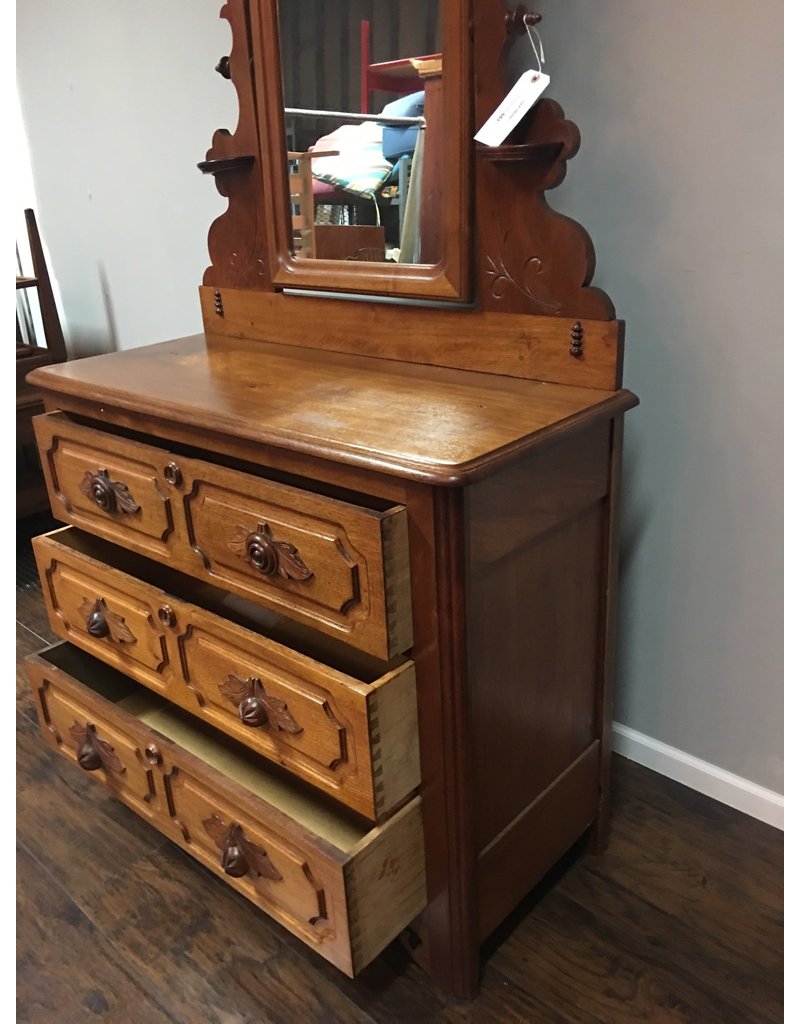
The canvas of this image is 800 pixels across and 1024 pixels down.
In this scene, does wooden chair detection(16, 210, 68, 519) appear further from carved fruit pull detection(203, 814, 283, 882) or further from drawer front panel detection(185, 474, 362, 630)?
carved fruit pull detection(203, 814, 283, 882)

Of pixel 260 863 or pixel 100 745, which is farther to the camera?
pixel 100 745

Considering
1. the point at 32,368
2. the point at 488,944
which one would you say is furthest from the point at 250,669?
the point at 32,368

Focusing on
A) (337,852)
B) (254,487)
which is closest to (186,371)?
(254,487)

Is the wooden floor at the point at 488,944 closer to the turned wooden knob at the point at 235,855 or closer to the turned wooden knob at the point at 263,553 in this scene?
the turned wooden knob at the point at 235,855

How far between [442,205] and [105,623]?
0.80m

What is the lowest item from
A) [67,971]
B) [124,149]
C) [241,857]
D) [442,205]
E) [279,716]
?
[67,971]

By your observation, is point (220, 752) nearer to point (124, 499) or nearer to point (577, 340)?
point (124, 499)

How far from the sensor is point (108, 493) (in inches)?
50.0

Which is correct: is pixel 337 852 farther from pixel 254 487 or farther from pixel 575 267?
pixel 575 267

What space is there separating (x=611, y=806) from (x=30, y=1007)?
92 centimetres

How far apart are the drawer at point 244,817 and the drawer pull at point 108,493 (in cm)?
31

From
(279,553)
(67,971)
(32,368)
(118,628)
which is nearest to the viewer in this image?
(279,553)

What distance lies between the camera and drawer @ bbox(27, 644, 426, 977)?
98 centimetres

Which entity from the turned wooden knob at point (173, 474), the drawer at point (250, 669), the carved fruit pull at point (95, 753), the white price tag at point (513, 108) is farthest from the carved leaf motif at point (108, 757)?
the white price tag at point (513, 108)
